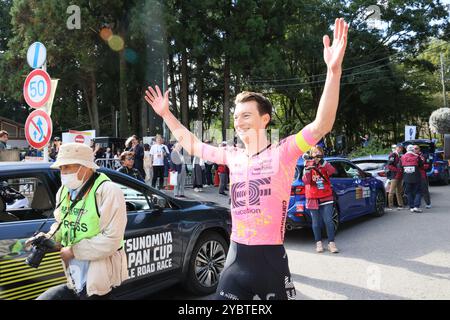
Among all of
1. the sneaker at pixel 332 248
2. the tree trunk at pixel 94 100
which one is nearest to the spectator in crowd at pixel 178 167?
the sneaker at pixel 332 248

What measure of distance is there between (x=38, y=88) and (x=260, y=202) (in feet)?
16.9

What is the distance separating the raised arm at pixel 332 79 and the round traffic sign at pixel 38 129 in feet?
16.9

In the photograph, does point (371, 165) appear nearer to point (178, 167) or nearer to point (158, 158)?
point (178, 167)

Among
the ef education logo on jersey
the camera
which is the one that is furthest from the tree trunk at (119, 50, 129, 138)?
the ef education logo on jersey

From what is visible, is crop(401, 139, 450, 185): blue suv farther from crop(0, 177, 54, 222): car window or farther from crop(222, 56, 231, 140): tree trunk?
crop(222, 56, 231, 140): tree trunk

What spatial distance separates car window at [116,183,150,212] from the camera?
4488mm

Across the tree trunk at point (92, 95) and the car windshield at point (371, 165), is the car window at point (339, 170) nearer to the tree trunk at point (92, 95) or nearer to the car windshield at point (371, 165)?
the car windshield at point (371, 165)

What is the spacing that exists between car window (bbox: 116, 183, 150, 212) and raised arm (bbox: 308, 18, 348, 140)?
2.67m

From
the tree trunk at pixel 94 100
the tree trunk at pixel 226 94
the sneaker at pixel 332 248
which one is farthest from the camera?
the tree trunk at pixel 94 100

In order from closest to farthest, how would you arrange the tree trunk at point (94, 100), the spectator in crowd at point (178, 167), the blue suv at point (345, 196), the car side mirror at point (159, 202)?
1. the car side mirror at point (159, 202)
2. the blue suv at point (345, 196)
3. the spectator in crowd at point (178, 167)
4. the tree trunk at point (94, 100)

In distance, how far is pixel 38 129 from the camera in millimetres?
6445

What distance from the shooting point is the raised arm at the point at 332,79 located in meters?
2.20

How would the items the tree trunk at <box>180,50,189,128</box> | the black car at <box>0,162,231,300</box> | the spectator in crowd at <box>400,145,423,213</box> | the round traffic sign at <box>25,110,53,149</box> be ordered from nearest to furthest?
the black car at <box>0,162,231,300</box> < the round traffic sign at <box>25,110,53,149</box> < the spectator in crowd at <box>400,145,423,213</box> < the tree trunk at <box>180,50,189,128</box>

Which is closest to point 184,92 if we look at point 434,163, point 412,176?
point 434,163
